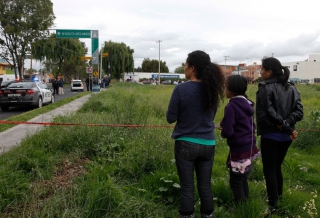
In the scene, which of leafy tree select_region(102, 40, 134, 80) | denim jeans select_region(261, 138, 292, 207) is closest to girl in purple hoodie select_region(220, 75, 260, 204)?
denim jeans select_region(261, 138, 292, 207)

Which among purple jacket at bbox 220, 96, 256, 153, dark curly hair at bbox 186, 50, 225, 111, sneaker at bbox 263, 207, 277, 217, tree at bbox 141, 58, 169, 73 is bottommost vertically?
sneaker at bbox 263, 207, 277, 217

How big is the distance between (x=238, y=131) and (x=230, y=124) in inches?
6.1

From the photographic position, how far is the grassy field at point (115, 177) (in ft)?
9.90

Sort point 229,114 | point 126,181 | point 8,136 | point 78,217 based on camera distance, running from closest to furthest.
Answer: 1. point 78,217
2. point 229,114
3. point 126,181
4. point 8,136

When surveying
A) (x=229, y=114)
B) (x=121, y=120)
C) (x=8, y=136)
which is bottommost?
(x=8, y=136)

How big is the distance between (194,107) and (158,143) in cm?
249

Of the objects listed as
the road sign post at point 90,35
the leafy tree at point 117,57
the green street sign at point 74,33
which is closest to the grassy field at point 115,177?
the road sign post at point 90,35

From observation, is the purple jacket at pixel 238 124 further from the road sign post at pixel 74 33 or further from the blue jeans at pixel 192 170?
the road sign post at pixel 74 33

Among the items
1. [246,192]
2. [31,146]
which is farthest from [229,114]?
[31,146]

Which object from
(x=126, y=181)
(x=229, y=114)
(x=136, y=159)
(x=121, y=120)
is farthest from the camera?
(x=121, y=120)

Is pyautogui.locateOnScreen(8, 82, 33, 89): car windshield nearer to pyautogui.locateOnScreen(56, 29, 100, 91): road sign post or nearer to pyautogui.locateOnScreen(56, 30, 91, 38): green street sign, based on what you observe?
pyautogui.locateOnScreen(56, 29, 100, 91): road sign post

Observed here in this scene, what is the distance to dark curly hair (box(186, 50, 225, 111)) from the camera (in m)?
2.79

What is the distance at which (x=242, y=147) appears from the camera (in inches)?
Result: 125

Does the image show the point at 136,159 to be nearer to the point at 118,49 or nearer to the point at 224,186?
the point at 224,186
